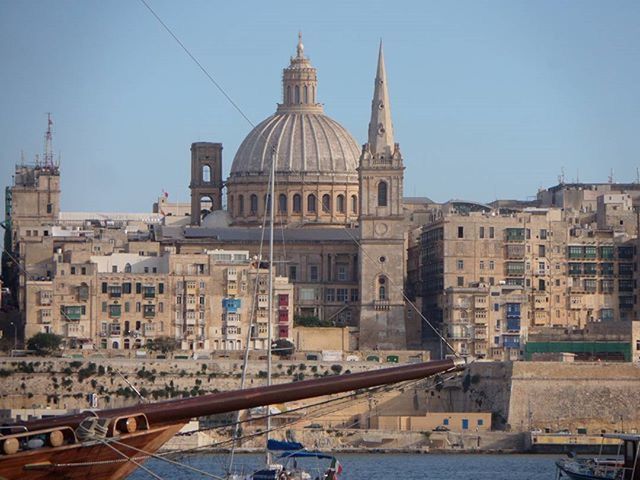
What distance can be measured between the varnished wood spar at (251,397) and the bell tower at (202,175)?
91.3 m

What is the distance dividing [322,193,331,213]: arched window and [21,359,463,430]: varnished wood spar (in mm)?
87973

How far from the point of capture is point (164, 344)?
97375mm

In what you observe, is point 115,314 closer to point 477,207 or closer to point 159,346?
point 159,346

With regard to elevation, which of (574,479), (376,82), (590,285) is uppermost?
Result: (376,82)

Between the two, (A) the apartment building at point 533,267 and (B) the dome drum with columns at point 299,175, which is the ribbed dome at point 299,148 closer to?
(B) the dome drum with columns at point 299,175

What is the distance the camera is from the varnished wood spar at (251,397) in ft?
102

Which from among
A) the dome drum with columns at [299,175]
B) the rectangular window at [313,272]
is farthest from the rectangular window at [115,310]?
the dome drum with columns at [299,175]

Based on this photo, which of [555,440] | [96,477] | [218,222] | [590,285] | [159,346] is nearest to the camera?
[96,477]

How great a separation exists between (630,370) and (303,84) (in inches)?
1620

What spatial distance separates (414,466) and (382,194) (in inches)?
1556

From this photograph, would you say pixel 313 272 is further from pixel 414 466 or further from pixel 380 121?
pixel 414 466

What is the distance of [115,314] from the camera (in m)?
99.4

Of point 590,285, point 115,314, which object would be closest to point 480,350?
point 590,285

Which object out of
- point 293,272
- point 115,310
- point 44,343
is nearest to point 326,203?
point 293,272
